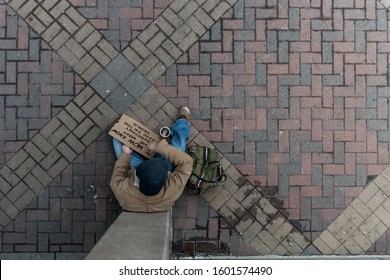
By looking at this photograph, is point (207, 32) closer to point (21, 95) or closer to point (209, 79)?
point (209, 79)

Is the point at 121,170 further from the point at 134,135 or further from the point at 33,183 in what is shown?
the point at 33,183

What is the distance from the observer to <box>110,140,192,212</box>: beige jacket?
394 cm

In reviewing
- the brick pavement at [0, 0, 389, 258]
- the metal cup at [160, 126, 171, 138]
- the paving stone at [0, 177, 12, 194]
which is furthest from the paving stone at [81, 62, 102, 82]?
the paving stone at [0, 177, 12, 194]

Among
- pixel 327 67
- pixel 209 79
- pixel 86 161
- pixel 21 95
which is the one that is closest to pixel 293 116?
pixel 327 67

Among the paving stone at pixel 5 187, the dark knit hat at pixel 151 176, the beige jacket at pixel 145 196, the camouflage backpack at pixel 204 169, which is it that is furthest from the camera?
the paving stone at pixel 5 187

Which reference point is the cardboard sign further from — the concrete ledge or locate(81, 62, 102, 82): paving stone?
the concrete ledge

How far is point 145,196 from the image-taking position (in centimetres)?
387

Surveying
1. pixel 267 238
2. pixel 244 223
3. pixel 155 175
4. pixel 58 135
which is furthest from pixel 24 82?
pixel 267 238

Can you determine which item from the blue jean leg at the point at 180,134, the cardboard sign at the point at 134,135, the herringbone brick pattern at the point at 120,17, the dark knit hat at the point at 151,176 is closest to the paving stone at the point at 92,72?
the herringbone brick pattern at the point at 120,17

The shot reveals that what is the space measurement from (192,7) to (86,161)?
2.13m

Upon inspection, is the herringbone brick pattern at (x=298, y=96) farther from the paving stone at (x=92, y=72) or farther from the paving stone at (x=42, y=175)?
the paving stone at (x=42, y=175)

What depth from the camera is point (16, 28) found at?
4.95 metres

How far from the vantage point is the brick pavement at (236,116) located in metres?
4.95

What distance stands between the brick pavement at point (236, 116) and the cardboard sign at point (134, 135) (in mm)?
132
